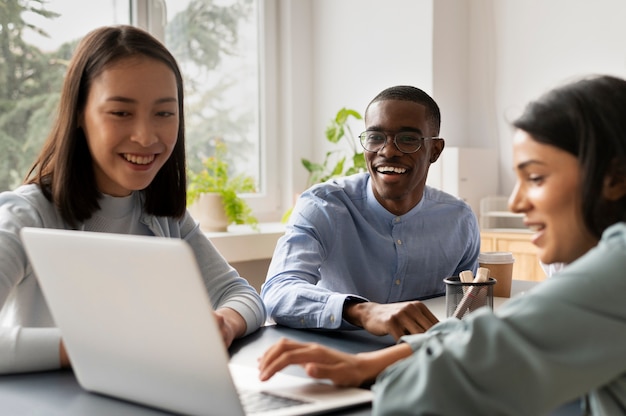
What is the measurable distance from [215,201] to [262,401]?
7.54 ft

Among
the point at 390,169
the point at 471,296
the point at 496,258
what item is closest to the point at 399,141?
the point at 390,169

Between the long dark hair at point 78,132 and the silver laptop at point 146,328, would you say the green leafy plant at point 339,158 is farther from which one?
the silver laptop at point 146,328

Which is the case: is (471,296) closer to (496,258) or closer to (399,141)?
(496,258)

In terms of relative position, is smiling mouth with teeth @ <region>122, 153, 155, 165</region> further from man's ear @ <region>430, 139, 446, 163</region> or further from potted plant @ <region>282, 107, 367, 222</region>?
potted plant @ <region>282, 107, 367, 222</region>

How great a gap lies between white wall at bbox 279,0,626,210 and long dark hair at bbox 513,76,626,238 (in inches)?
102

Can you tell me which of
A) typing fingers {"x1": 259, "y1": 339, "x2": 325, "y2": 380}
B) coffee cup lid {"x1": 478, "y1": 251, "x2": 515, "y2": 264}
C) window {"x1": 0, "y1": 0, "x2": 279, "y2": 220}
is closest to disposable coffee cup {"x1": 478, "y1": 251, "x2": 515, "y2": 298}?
coffee cup lid {"x1": 478, "y1": 251, "x2": 515, "y2": 264}

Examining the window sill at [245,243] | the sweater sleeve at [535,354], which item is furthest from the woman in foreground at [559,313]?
the window sill at [245,243]

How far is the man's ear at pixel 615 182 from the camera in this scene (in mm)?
831

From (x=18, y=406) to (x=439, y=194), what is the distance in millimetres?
1419

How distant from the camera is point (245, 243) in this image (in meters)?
3.22

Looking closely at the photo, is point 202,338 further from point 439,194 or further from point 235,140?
point 235,140

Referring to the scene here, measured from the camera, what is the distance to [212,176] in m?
3.43

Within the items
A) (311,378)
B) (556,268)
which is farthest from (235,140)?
(311,378)

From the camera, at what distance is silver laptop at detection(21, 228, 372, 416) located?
0.83 metres
